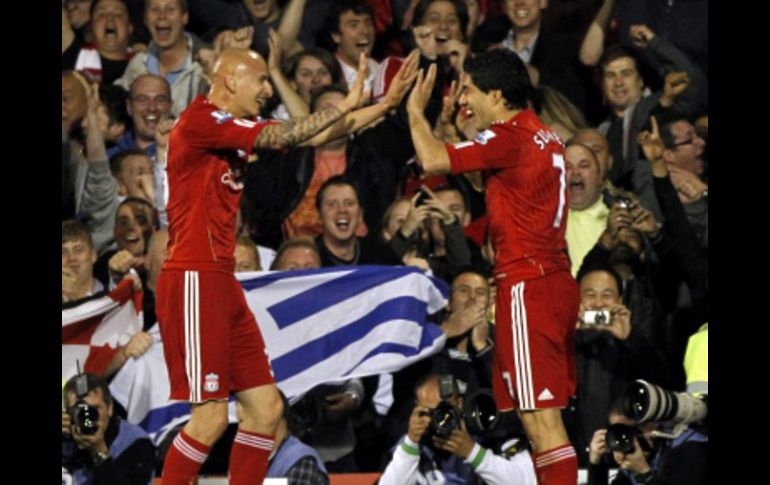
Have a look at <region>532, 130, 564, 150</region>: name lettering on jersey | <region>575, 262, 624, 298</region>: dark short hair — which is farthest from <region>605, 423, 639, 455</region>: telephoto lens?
<region>575, 262, 624, 298</region>: dark short hair

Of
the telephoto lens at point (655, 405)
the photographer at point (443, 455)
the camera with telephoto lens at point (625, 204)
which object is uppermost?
the camera with telephoto lens at point (625, 204)

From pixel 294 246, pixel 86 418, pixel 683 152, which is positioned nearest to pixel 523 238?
pixel 86 418

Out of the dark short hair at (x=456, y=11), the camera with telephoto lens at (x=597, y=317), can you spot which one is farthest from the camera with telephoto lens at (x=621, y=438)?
the dark short hair at (x=456, y=11)

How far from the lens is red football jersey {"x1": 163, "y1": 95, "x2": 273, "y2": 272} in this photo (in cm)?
816

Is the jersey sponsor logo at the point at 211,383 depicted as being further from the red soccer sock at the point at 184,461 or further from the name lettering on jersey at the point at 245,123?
the name lettering on jersey at the point at 245,123

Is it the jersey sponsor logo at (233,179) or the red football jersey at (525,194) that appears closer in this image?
the red football jersey at (525,194)

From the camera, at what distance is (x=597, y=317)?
374 inches

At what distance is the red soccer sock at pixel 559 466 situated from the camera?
310 inches

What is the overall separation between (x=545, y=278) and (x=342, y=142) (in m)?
3.51

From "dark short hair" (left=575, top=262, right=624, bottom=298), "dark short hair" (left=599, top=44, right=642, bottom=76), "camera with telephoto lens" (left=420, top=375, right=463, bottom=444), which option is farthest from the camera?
"dark short hair" (left=599, top=44, right=642, bottom=76)

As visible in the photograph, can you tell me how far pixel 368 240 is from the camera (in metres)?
10.8

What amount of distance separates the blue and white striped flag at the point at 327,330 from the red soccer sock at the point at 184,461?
6.69 feet

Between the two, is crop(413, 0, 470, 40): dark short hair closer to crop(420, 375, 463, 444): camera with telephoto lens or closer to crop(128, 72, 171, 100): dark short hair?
crop(128, 72, 171, 100): dark short hair
